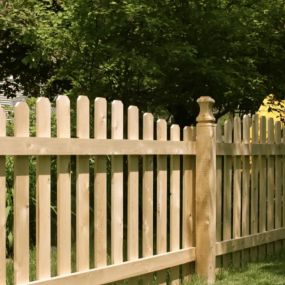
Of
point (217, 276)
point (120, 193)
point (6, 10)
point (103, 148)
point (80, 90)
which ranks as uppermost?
point (6, 10)

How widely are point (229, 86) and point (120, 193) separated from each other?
3.57m

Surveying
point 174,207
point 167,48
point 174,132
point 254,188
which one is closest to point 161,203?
point 174,207

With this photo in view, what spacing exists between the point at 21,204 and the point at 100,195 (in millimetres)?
727

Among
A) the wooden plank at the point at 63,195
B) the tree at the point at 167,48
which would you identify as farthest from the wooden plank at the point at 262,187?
the wooden plank at the point at 63,195

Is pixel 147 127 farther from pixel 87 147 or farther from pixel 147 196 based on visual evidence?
pixel 87 147

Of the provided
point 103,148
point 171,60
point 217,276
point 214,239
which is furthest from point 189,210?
point 171,60

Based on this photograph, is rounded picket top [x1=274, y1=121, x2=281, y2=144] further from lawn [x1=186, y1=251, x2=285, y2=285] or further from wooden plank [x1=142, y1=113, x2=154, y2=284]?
wooden plank [x1=142, y1=113, x2=154, y2=284]

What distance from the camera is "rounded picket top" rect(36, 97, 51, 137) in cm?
375

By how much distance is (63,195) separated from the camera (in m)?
3.95

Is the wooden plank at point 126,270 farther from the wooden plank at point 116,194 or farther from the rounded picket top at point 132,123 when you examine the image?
the rounded picket top at point 132,123

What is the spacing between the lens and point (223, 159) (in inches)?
225

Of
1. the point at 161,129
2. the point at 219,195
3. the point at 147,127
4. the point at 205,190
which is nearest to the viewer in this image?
the point at 147,127

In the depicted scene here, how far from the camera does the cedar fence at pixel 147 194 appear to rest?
376cm

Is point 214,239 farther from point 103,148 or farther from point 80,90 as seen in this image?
point 80,90
